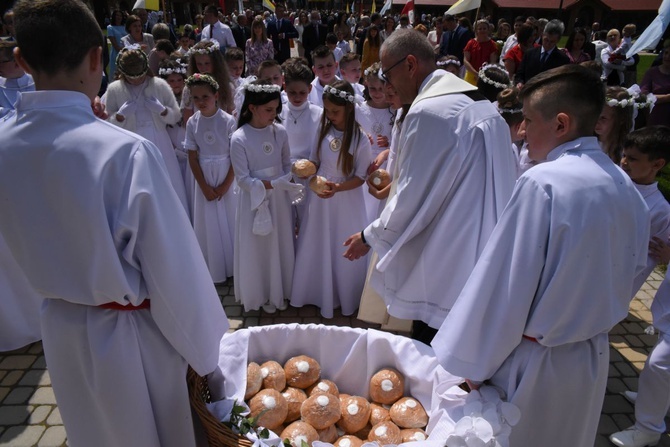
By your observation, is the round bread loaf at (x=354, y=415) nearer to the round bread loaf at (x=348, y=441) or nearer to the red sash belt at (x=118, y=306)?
the round bread loaf at (x=348, y=441)

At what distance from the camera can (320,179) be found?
396 cm

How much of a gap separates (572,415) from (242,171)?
121 inches

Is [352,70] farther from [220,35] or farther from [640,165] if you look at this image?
[220,35]

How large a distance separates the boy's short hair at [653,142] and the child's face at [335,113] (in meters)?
2.20

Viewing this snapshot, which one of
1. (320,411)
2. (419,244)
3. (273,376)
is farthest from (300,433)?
(419,244)

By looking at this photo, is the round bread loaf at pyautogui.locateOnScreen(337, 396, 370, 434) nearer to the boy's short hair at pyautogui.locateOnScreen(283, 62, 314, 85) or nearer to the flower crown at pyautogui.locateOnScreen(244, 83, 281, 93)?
the flower crown at pyautogui.locateOnScreen(244, 83, 281, 93)

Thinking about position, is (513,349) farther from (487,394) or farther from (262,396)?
(262,396)

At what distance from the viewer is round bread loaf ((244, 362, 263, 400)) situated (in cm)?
269

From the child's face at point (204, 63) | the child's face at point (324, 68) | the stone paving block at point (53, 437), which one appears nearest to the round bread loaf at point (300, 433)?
the stone paving block at point (53, 437)

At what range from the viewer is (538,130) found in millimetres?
1939

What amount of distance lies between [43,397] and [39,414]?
18cm

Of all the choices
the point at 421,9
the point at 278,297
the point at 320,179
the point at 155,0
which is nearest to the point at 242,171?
the point at 320,179

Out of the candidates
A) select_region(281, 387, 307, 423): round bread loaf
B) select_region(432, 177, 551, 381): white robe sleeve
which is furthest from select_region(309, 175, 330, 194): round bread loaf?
select_region(432, 177, 551, 381): white robe sleeve

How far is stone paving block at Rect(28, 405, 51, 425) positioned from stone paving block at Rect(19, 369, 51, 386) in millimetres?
250
